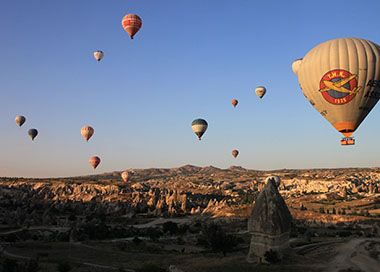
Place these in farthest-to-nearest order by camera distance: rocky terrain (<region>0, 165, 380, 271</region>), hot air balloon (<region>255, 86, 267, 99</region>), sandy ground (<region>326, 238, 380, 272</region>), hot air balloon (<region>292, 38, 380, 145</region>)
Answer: hot air balloon (<region>255, 86, 267, 99</region>), rocky terrain (<region>0, 165, 380, 271</region>), hot air balloon (<region>292, 38, 380, 145</region>), sandy ground (<region>326, 238, 380, 272</region>)

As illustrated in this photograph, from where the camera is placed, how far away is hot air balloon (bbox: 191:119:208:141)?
67875mm

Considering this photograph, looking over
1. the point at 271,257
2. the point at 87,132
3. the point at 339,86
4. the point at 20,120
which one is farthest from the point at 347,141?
the point at 20,120

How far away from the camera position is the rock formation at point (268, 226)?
29.6 metres

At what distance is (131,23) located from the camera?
5309 cm

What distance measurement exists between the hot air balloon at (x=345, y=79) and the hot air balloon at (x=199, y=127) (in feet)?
113

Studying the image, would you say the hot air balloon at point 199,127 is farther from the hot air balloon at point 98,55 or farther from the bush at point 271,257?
the bush at point 271,257

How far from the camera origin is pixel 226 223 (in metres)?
78.4

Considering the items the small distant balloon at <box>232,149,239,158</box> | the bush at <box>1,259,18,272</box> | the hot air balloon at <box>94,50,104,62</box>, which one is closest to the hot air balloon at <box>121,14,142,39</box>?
the hot air balloon at <box>94,50,104,62</box>

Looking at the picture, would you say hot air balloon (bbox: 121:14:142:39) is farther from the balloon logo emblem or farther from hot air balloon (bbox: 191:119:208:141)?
the balloon logo emblem

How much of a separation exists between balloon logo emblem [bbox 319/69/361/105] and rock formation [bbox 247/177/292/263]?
10.9 meters

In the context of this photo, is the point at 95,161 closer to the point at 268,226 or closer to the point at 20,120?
the point at 20,120

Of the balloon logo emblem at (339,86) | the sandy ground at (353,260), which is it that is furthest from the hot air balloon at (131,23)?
the sandy ground at (353,260)

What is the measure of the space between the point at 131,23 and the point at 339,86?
33.5 metres

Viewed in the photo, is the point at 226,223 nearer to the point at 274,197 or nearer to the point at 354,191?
the point at 274,197
